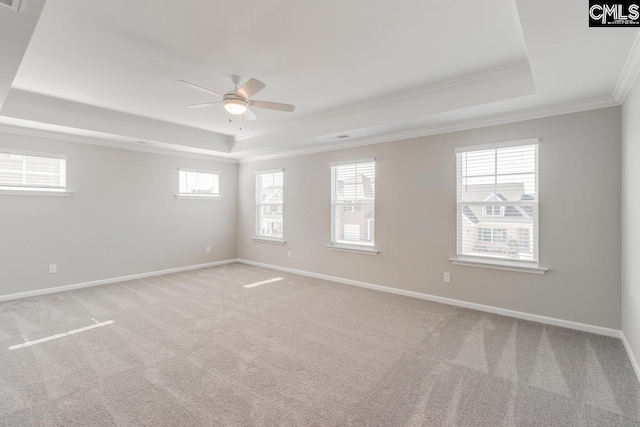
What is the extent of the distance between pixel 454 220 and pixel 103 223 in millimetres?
5608

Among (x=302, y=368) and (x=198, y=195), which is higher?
(x=198, y=195)

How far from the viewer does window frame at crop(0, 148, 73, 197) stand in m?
4.19

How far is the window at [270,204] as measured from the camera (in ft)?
20.7

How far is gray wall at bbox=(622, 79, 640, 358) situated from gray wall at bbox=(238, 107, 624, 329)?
0.18 m

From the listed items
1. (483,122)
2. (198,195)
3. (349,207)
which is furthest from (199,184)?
(483,122)

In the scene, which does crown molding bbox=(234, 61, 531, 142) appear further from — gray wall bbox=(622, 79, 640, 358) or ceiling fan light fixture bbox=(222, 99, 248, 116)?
ceiling fan light fixture bbox=(222, 99, 248, 116)

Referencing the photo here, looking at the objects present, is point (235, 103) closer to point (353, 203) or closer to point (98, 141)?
point (353, 203)

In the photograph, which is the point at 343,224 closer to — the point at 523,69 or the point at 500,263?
the point at 500,263

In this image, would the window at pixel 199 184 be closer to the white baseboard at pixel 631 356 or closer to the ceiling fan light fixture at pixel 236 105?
the ceiling fan light fixture at pixel 236 105

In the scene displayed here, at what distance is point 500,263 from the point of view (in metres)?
3.71

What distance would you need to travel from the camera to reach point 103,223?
199 inches

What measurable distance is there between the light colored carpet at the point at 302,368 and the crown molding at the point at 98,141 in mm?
2426

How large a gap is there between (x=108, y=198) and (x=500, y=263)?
6.10 metres

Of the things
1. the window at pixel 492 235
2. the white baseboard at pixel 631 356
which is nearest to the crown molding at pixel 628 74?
the window at pixel 492 235
